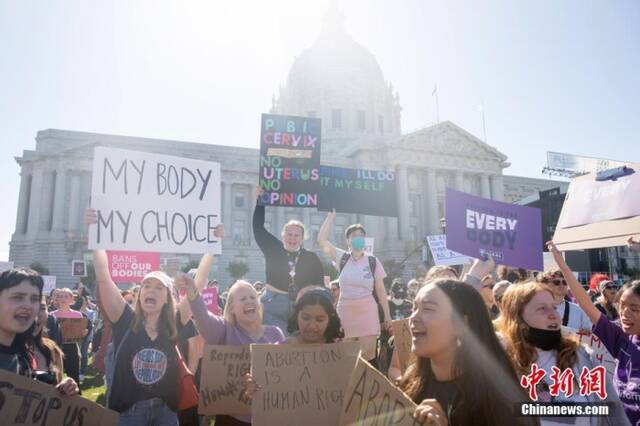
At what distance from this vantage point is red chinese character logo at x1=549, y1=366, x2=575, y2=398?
267 centimetres

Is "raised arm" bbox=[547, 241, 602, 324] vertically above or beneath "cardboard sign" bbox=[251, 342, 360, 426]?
above

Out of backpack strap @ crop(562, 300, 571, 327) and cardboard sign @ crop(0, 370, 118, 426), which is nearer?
cardboard sign @ crop(0, 370, 118, 426)

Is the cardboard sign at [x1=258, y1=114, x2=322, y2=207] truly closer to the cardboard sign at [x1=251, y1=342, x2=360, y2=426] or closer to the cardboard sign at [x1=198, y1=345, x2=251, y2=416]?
the cardboard sign at [x1=198, y1=345, x2=251, y2=416]

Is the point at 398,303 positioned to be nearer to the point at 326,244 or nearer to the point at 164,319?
the point at 326,244

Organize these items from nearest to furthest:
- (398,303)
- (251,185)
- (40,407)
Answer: (40,407) < (398,303) < (251,185)

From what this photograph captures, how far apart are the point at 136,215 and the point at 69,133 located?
53730 millimetres

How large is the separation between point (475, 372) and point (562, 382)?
97 cm

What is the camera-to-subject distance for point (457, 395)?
2.10 metres

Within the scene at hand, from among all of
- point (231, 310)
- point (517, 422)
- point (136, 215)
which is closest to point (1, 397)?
point (231, 310)

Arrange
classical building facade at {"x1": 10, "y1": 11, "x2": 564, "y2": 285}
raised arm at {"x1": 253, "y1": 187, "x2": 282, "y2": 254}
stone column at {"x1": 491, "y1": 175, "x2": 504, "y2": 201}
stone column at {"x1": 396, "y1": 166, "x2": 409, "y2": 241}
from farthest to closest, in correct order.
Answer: stone column at {"x1": 491, "y1": 175, "x2": 504, "y2": 201} → stone column at {"x1": 396, "y1": 166, "x2": 409, "y2": 241} → classical building facade at {"x1": 10, "y1": 11, "x2": 564, "y2": 285} → raised arm at {"x1": 253, "y1": 187, "x2": 282, "y2": 254}

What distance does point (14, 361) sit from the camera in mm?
2732

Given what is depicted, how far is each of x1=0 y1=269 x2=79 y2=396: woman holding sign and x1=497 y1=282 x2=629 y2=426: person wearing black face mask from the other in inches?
110

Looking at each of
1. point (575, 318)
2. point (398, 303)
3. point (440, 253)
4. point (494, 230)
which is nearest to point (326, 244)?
point (494, 230)

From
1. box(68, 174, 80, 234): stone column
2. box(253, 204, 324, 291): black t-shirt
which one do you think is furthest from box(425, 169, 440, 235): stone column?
box(253, 204, 324, 291): black t-shirt
